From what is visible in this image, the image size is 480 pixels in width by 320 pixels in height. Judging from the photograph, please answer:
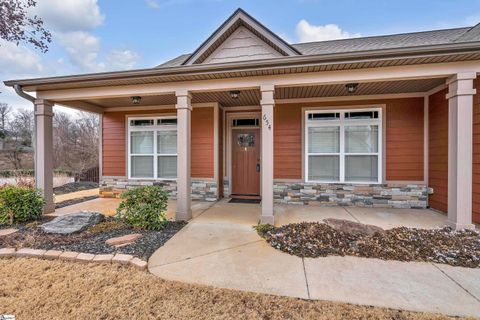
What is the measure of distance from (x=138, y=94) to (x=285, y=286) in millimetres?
4401

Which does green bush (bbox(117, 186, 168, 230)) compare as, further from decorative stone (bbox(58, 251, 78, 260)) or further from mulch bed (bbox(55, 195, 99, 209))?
mulch bed (bbox(55, 195, 99, 209))

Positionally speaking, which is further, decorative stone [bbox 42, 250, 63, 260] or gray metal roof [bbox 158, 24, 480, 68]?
gray metal roof [bbox 158, 24, 480, 68]

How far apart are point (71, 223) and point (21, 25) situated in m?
3.93

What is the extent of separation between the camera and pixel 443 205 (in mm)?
5035

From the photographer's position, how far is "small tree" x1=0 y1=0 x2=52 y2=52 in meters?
4.23

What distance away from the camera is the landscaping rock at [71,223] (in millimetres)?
3855

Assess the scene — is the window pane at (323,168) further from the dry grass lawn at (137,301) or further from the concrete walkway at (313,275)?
the dry grass lawn at (137,301)

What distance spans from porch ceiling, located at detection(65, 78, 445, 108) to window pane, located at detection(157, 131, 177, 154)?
34.5 inches

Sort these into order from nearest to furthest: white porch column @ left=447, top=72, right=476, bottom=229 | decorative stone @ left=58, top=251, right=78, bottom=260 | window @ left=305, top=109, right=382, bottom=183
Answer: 1. decorative stone @ left=58, top=251, right=78, bottom=260
2. white porch column @ left=447, top=72, right=476, bottom=229
3. window @ left=305, top=109, right=382, bottom=183

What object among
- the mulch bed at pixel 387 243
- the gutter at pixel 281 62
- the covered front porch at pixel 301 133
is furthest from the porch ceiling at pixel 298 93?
the mulch bed at pixel 387 243

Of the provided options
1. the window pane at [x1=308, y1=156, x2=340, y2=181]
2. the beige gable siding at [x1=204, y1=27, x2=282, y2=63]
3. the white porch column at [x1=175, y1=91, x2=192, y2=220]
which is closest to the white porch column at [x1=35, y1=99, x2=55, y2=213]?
the white porch column at [x1=175, y1=91, x2=192, y2=220]

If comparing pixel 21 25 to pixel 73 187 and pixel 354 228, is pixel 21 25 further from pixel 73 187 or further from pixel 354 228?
pixel 354 228

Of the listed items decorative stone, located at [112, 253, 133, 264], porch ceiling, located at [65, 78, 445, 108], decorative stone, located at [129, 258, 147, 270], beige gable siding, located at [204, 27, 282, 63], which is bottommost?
decorative stone, located at [129, 258, 147, 270]

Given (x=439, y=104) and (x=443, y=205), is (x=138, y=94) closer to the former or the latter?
(x=439, y=104)
